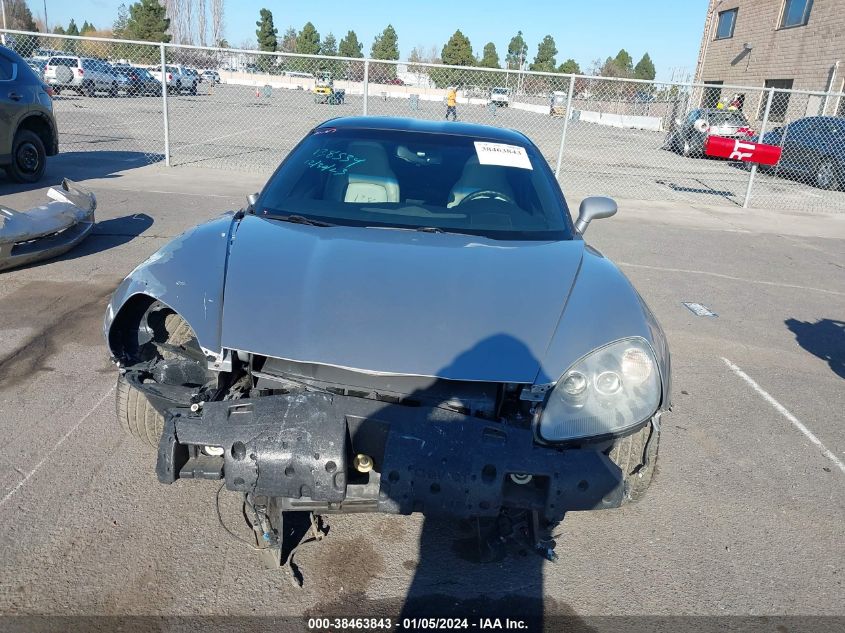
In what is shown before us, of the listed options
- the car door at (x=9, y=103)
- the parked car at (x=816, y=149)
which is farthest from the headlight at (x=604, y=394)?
the parked car at (x=816, y=149)

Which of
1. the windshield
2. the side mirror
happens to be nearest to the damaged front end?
the windshield

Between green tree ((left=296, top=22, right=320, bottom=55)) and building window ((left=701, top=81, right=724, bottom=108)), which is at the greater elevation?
green tree ((left=296, top=22, right=320, bottom=55))

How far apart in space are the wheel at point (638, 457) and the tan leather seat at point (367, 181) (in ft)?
5.89

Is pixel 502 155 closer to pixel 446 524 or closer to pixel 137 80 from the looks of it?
pixel 446 524

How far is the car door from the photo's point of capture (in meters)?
9.14

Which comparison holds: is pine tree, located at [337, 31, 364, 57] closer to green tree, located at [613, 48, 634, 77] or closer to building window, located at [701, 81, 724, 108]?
green tree, located at [613, 48, 634, 77]

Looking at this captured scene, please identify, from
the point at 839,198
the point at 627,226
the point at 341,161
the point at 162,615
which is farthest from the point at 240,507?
the point at 839,198

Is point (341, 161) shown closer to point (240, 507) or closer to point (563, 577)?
point (240, 507)

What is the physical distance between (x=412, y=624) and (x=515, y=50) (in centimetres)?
11252

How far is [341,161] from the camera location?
389cm

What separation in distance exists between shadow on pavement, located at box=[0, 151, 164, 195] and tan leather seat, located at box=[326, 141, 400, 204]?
7581 mm

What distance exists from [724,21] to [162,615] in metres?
37.7

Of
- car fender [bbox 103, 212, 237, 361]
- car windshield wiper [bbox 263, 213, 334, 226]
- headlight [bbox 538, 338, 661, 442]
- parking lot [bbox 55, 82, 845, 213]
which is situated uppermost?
car windshield wiper [bbox 263, 213, 334, 226]

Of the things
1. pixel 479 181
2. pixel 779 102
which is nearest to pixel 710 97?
pixel 779 102
